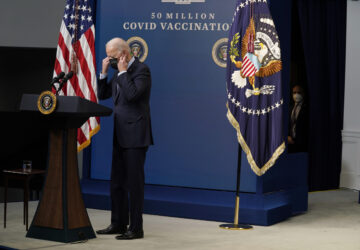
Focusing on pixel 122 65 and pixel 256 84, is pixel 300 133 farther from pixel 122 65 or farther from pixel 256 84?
pixel 122 65

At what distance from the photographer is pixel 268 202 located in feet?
21.8

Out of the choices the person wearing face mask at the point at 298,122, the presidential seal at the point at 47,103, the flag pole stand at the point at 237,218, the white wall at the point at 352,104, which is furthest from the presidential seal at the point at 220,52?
the white wall at the point at 352,104

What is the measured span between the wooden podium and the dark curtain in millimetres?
4644

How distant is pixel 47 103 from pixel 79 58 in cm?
184

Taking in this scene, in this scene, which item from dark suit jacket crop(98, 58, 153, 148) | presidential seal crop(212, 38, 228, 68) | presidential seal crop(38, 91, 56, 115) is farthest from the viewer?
presidential seal crop(212, 38, 228, 68)

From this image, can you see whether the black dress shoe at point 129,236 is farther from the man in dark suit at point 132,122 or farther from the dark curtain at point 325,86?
the dark curtain at point 325,86

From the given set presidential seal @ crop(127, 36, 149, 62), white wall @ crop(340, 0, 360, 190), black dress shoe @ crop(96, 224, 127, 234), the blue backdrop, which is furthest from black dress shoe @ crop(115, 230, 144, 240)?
white wall @ crop(340, 0, 360, 190)

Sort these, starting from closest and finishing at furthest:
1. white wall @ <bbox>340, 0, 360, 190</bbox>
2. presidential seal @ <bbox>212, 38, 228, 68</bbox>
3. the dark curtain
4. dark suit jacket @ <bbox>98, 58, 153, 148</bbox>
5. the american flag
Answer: dark suit jacket @ <bbox>98, 58, 153, 148</bbox> → presidential seal @ <bbox>212, 38, 228, 68</bbox> → the american flag → the dark curtain → white wall @ <bbox>340, 0, 360, 190</bbox>

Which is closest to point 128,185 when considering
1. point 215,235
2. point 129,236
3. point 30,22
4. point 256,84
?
point 129,236

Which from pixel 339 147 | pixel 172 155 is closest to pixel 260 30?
pixel 172 155

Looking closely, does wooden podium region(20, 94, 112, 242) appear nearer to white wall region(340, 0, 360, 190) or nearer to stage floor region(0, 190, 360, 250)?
stage floor region(0, 190, 360, 250)

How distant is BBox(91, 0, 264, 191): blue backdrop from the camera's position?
6762 millimetres

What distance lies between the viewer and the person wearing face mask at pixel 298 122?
8.13 m

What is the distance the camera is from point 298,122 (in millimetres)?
8281
